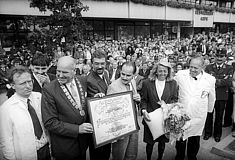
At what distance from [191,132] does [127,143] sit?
116 centimetres

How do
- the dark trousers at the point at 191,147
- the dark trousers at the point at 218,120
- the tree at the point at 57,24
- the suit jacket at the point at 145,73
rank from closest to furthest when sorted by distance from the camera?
the dark trousers at the point at 191,147 < the dark trousers at the point at 218,120 < the suit jacket at the point at 145,73 < the tree at the point at 57,24

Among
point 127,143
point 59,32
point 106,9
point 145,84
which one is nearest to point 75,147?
point 127,143

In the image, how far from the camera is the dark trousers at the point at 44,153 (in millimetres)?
2359

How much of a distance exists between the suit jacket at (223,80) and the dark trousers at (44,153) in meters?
3.66

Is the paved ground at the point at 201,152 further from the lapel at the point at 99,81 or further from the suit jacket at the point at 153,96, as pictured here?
the lapel at the point at 99,81

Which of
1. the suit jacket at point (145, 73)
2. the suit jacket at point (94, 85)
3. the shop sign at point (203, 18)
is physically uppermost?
the shop sign at point (203, 18)

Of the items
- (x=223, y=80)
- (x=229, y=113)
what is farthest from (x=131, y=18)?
(x=223, y=80)

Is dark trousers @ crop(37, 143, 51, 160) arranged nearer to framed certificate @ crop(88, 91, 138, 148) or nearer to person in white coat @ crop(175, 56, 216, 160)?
framed certificate @ crop(88, 91, 138, 148)

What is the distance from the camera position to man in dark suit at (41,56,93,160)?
90.3 inches

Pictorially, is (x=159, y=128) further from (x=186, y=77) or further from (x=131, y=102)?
(x=186, y=77)

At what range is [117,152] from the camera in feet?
9.82

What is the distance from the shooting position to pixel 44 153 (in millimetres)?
2408

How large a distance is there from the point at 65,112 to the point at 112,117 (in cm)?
62

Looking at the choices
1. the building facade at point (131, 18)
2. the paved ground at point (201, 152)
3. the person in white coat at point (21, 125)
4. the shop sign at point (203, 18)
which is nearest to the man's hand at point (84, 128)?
the person in white coat at point (21, 125)
